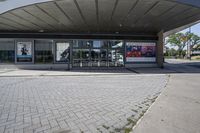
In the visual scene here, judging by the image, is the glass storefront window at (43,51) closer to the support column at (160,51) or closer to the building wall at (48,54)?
the building wall at (48,54)

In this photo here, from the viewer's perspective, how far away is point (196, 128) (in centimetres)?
422

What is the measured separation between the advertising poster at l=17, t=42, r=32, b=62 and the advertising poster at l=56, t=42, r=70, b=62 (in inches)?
123

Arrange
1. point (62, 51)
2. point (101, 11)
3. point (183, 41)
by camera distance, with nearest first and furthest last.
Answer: point (101, 11) < point (62, 51) < point (183, 41)

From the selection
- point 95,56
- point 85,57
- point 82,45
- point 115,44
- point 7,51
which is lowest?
point 85,57

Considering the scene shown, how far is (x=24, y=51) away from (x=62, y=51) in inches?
168

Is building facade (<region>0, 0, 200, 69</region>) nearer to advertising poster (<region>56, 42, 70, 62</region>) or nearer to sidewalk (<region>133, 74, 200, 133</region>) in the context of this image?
advertising poster (<region>56, 42, 70, 62</region>)

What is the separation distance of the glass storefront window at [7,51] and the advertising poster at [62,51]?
4.99 m

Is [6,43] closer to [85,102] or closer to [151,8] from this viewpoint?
[151,8]

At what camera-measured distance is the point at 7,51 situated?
2156 cm

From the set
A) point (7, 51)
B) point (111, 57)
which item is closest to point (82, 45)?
point (111, 57)

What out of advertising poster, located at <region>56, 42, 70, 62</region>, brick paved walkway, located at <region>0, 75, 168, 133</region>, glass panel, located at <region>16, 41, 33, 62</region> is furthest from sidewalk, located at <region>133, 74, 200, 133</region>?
glass panel, located at <region>16, 41, 33, 62</region>

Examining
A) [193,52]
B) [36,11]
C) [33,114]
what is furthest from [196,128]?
[193,52]

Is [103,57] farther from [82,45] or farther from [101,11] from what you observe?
[101,11]

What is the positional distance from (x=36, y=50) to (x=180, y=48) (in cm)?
5665
